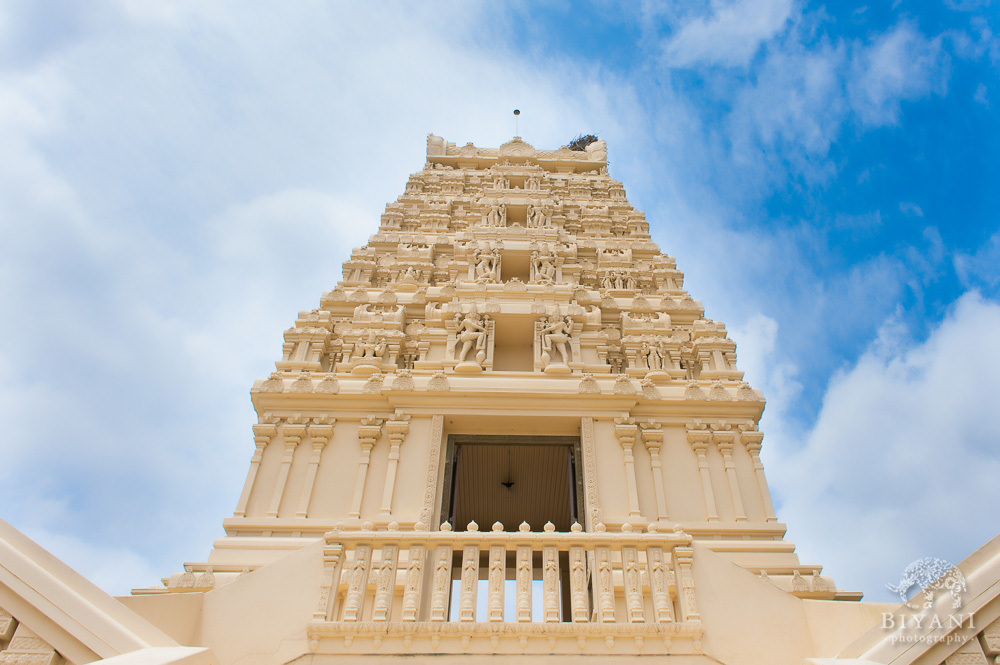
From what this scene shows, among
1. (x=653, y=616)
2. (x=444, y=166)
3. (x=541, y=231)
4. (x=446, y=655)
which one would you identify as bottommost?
(x=446, y=655)

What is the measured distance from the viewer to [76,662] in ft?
17.3

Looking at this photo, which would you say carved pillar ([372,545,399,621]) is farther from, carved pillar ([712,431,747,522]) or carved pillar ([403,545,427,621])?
carved pillar ([712,431,747,522])

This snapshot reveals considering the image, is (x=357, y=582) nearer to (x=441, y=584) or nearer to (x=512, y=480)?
(x=441, y=584)

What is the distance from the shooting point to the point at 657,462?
1056 centimetres

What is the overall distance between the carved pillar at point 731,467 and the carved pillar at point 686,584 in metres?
3.55

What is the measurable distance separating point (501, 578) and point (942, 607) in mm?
3842

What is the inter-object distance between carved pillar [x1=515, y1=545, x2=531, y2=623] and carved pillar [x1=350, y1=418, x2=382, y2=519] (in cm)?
373

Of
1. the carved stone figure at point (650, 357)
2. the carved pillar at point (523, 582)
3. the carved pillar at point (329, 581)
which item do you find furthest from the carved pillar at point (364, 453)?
the carved stone figure at point (650, 357)

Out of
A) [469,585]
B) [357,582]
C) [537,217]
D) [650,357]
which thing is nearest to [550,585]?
[469,585]

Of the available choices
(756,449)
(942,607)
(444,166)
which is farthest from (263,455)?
(444,166)

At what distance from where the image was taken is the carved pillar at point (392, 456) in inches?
384

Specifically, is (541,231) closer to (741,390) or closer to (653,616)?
(741,390)

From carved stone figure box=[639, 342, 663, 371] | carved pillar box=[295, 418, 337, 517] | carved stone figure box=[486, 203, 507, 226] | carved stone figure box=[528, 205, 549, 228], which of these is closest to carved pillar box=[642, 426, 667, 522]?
carved stone figure box=[639, 342, 663, 371]

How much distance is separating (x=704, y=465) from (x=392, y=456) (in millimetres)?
4998
